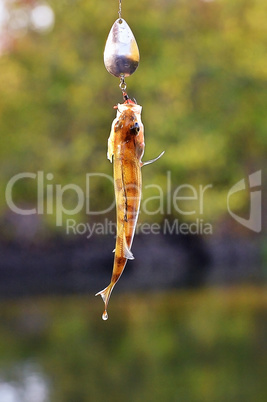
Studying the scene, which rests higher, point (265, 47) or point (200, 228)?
point (265, 47)

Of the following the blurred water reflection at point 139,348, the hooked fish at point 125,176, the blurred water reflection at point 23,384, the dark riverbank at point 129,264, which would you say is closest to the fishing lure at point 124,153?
the hooked fish at point 125,176

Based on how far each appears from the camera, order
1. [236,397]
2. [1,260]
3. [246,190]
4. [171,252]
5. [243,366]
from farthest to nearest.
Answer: [246,190]
[171,252]
[1,260]
[243,366]
[236,397]

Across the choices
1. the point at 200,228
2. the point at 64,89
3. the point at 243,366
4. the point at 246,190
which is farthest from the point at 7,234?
the point at 243,366

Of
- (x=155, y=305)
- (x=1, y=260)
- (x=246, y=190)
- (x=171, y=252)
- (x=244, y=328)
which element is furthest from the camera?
(x=246, y=190)

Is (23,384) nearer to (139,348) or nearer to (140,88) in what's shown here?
(139,348)

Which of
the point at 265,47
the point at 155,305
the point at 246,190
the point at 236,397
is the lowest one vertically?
the point at 236,397

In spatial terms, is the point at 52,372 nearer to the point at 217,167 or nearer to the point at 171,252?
the point at 171,252

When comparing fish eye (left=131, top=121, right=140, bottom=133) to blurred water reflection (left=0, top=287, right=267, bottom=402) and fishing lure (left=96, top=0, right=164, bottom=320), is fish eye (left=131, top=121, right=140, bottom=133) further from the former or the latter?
blurred water reflection (left=0, top=287, right=267, bottom=402)
